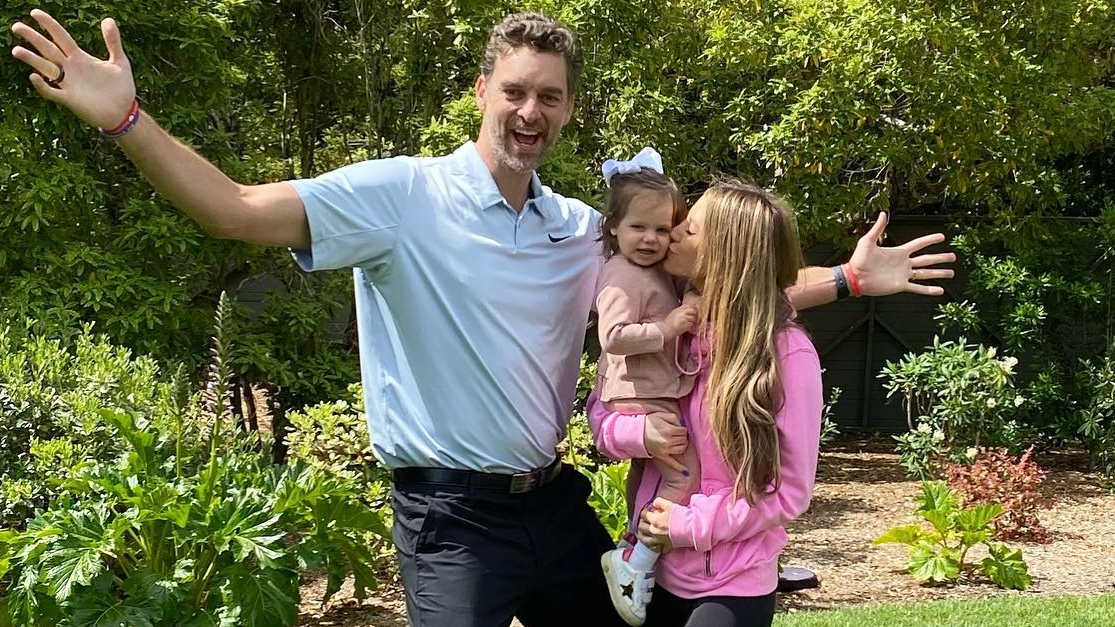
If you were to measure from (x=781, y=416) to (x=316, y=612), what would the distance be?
11.8ft

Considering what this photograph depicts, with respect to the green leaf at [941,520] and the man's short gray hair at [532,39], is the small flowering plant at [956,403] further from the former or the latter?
the man's short gray hair at [532,39]

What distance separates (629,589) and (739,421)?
54 cm

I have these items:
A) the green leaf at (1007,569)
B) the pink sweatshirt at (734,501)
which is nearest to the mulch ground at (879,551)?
the green leaf at (1007,569)

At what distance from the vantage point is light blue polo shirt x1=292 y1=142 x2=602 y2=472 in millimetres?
2879

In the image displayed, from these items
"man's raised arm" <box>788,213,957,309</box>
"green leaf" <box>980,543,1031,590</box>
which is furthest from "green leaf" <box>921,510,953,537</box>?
"man's raised arm" <box>788,213,957,309</box>

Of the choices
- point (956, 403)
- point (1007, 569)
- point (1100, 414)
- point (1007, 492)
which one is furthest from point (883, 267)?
point (1100, 414)

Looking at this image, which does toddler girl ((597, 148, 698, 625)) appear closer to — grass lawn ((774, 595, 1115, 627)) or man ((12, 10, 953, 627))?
man ((12, 10, 953, 627))

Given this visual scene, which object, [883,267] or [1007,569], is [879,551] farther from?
[883,267]

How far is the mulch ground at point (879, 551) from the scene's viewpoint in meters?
5.88

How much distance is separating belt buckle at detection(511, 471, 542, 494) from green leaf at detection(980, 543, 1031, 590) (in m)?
4.21

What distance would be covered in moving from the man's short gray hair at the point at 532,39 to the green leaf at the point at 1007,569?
451 centimetres

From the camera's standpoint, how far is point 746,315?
267cm

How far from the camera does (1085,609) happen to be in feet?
19.4

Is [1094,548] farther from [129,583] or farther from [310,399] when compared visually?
[129,583]
